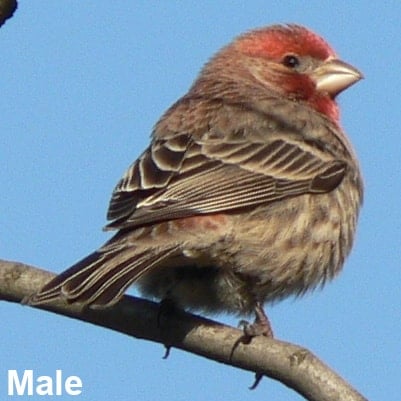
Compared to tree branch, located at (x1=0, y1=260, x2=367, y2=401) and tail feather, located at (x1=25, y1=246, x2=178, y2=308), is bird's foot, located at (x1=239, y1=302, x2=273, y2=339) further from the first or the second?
tail feather, located at (x1=25, y1=246, x2=178, y2=308)

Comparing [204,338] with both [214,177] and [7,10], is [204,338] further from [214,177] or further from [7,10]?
[7,10]

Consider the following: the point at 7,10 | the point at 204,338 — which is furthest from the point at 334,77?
the point at 7,10

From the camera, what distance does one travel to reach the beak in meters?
8.30

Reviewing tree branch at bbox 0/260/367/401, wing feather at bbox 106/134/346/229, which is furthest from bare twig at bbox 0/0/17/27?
wing feather at bbox 106/134/346/229

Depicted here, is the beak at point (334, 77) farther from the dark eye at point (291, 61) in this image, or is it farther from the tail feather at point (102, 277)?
the tail feather at point (102, 277)

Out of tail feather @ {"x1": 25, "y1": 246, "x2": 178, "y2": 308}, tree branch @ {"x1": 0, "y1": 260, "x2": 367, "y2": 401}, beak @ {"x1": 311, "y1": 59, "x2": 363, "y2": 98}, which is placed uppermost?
beak @ {"x1": 311, "y1": 59, "x2": 363, "y2": 98}

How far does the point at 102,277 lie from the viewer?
5.82m

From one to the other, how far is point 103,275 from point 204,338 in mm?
577

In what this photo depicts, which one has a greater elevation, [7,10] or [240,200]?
[7,10]

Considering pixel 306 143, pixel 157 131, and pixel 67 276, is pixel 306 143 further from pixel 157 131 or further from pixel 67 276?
pixel 67 276

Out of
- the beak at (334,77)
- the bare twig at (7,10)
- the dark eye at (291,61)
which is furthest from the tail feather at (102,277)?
the dark eye at (291,61)

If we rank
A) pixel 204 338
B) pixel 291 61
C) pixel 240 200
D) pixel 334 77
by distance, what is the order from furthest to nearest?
1. pixel 291 61
2. pixel 334 77
3. pixel 240 200
4. pixel 204 338

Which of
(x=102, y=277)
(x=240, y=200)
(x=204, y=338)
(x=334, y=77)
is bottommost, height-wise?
(x=204, y=338)

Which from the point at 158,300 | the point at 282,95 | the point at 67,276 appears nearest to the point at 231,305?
the point at 158,300
